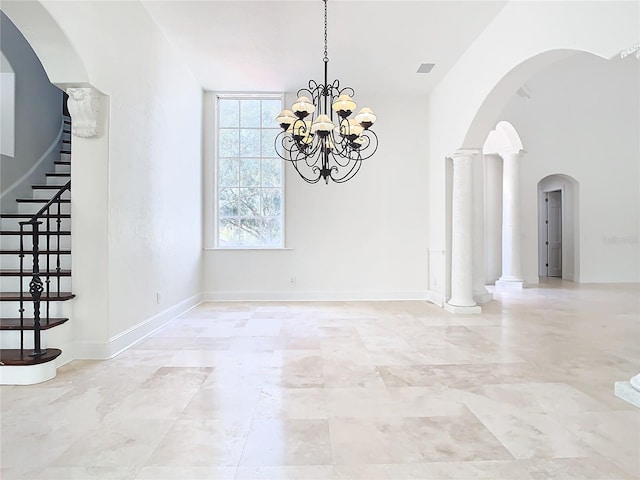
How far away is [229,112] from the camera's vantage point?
268 inches

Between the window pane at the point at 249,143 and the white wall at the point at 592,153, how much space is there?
588cm

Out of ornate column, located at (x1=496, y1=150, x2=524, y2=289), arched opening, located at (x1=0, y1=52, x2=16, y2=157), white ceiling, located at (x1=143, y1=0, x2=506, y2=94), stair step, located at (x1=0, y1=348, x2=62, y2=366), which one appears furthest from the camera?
ornate column, located at (x1=496, y1=150, x2=524, y2=289)

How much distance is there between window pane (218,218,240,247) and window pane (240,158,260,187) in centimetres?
72

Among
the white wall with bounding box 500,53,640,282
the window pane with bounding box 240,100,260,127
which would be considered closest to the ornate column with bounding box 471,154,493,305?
the white wall with bounding box 500,53,640,282

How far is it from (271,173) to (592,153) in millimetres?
7699

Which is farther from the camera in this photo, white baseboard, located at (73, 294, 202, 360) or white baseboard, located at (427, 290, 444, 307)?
white baseboard, located at (427, 290, 444, 307)

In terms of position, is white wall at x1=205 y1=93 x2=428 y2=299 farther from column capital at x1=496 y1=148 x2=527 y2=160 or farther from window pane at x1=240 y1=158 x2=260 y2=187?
column capital at x1=496 y1=148 x2=527 y2=160

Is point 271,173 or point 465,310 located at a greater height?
point 271,173

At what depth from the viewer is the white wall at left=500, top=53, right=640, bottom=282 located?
909 centimetres

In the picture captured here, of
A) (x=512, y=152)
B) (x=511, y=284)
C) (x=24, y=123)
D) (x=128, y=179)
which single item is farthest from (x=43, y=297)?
(x=512, y=152)

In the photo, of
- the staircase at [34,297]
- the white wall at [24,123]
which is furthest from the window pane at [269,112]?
the staircase at [34,297]

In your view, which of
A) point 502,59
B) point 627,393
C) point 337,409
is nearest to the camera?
point 337,409

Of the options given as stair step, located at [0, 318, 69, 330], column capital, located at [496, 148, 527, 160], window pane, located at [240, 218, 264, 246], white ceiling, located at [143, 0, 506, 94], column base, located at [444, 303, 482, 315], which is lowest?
column base, located at [444, 303, 482, 315]

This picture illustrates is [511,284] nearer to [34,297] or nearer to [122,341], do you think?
[122,341]
